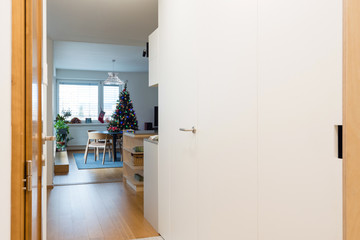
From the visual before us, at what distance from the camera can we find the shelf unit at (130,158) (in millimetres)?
4910

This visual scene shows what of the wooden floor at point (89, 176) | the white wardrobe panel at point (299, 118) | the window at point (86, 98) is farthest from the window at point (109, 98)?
the white wardrobe panel at point (299, 118)

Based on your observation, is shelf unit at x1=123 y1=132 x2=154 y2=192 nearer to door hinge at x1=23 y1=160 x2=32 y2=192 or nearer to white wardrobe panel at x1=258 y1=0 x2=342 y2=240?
white wardrobe panel at x1=258 y1=0 x2=342 y2=240

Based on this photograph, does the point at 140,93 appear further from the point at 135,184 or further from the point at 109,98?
the point at 135,184

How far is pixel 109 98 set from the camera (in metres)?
10.9

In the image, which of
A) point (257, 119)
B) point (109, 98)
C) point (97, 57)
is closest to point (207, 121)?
point (257, 119)

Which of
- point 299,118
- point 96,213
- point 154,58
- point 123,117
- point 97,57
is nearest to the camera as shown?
point 299,118

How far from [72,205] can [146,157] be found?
1323 mm

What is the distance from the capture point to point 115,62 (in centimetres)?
895

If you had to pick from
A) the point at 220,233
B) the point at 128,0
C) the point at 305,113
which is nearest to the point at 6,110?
the point at 305,113

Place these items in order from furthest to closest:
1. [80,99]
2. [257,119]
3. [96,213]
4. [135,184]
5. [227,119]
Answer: [80,99]
[135,184]
[96,213]
[227,119]
[257,119]

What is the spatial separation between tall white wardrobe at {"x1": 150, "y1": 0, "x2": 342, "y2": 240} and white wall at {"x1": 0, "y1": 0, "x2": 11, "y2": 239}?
0.93 m

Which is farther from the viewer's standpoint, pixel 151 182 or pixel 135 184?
pixel 135 184

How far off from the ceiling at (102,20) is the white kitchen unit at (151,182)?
156 centimetres

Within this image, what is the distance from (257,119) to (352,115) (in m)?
0.75
